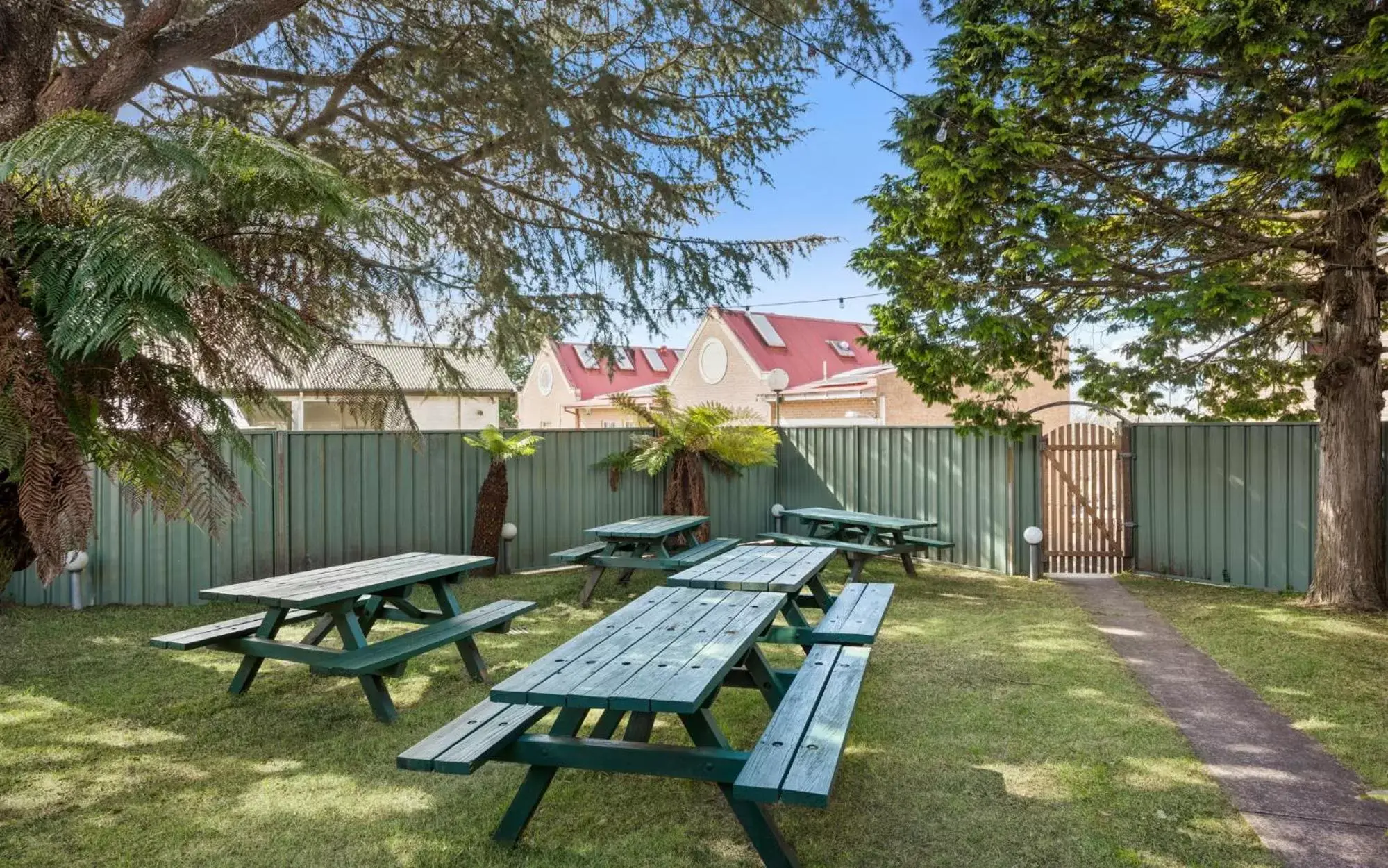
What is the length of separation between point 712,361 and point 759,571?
18311mm

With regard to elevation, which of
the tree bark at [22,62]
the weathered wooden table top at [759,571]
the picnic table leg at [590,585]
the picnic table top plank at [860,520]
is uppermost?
the tree bark at [22,62]

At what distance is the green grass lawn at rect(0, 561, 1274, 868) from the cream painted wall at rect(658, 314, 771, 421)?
51.8 feet

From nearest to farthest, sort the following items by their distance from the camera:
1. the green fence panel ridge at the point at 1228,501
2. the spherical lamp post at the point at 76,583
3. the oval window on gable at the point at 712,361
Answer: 1. the spherical lamp post at the point at 76,583
2. the green fence panel ridge at the point at 1228,501
3. the oval window on gable at the point at 712,361

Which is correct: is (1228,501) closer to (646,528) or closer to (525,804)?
(646,528)

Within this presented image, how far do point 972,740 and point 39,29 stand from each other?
15.2 ft

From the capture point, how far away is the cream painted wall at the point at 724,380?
70.9ft

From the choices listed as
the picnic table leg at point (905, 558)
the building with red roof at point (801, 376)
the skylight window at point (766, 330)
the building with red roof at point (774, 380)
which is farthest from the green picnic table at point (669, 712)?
the skylight window at point (766, 330)

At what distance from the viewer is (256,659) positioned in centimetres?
466

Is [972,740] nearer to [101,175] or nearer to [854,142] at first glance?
[101,175]

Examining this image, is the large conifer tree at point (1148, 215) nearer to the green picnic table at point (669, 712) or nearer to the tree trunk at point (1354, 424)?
the tree trunk at point (1354, 424)

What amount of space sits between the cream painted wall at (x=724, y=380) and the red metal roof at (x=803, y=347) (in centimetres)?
44

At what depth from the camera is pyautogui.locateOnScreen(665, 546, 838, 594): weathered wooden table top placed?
4.66 meters

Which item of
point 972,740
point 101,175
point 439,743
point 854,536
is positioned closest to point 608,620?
point 439,743

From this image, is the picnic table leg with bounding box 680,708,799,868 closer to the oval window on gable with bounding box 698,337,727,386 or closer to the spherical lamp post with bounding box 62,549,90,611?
the spherical lamp post with bounding box 62,549,90,611
